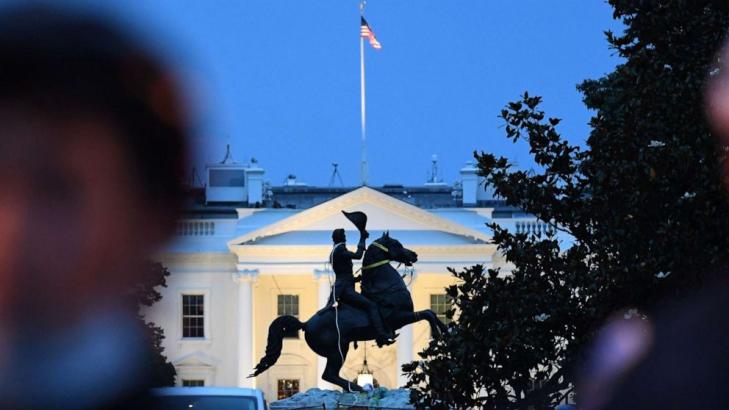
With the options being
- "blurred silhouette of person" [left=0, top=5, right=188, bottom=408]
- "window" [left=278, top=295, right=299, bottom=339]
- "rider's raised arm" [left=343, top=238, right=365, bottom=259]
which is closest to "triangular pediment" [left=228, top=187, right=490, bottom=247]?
"window" [left=278, top=295, right=299, bottom=339]

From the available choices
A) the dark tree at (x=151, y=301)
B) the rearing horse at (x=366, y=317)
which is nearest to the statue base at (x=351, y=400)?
the rearing horse at (x=366, y=317)

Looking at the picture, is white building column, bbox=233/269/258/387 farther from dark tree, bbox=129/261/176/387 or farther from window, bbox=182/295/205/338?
dark tree, bbox=129/261/176/387

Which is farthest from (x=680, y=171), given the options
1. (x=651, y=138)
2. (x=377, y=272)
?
(x=377, y=272)

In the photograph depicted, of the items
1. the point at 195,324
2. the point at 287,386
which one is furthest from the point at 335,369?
the point at 195,324

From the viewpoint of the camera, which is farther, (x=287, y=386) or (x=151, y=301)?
(x=287, y=386)

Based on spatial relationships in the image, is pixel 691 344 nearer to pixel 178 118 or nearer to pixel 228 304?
pixel 178 118

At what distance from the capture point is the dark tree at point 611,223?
12758 mm

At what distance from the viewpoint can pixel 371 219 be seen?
213 ft

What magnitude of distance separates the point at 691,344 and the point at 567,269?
2671 mm

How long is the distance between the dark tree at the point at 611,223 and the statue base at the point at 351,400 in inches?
193

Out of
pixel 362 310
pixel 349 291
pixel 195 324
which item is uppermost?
pixel 349 291

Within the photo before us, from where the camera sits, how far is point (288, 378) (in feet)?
211

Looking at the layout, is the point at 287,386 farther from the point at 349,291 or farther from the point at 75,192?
the point at 75,192

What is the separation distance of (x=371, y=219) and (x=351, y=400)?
147 feet
